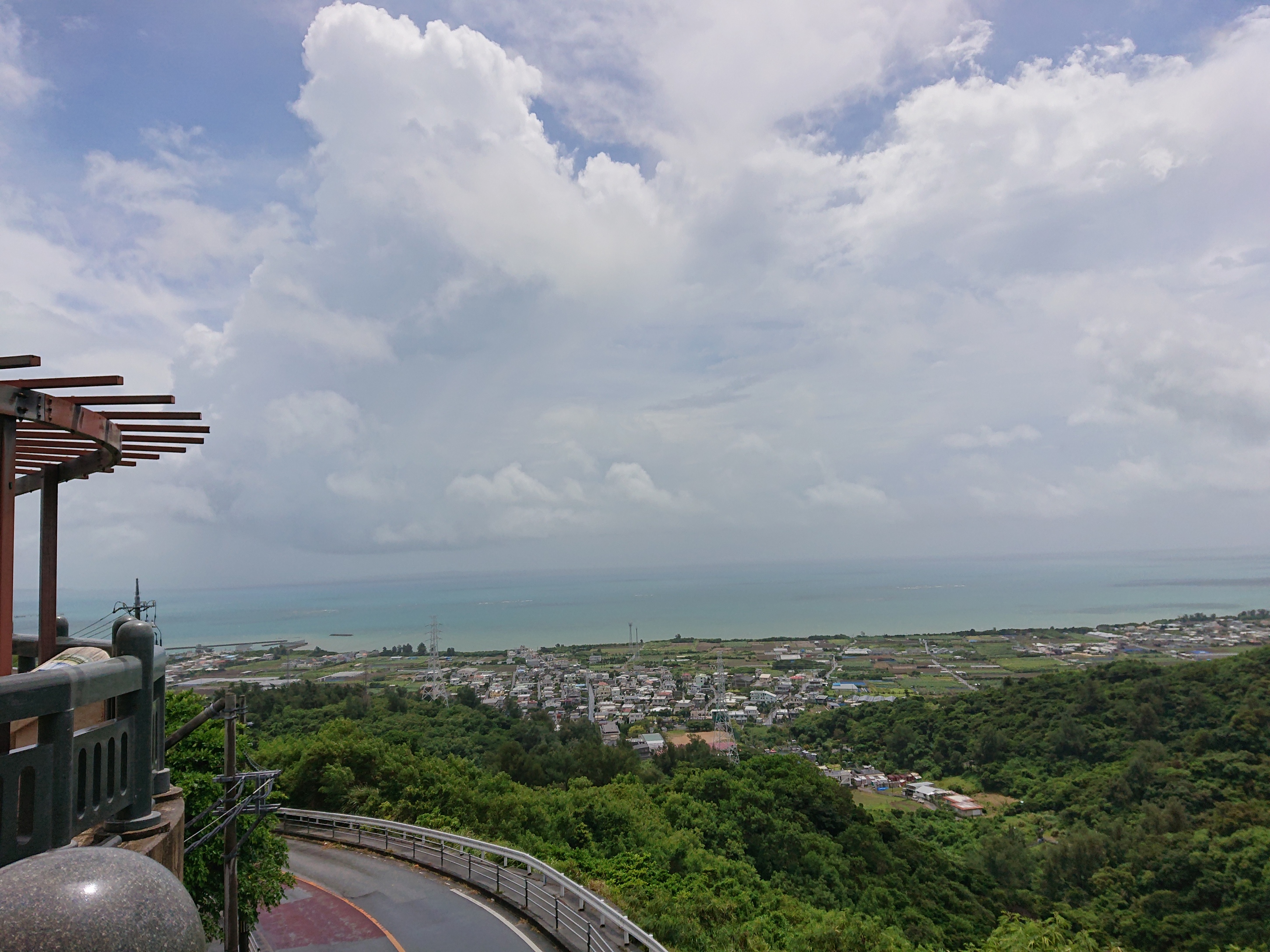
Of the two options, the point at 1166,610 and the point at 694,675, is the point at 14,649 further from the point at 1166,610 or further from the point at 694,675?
the point at 1166,610

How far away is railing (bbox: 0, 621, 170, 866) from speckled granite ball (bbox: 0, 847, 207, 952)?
1.63 metres

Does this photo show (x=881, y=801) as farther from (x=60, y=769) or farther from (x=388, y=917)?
(x=60, y=769)

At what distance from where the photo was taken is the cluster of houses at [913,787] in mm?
39625

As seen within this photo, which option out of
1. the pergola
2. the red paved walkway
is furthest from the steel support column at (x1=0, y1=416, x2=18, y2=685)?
the red paved walkway

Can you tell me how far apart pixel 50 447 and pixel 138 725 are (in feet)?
10.4

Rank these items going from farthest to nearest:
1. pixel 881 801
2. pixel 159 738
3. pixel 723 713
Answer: pixel 723 713
pixel 881 801
pixel 159 738

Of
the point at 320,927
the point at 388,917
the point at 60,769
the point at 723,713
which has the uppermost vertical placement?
the point at 60,769

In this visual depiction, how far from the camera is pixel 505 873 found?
13.8 metres

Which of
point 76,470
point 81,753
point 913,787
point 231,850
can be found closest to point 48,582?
point 76,470

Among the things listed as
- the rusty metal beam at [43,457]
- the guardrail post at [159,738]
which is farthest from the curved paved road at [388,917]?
the rusty metal beam at [43,457]

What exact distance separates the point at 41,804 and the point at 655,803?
952 inches

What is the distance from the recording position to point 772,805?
28031 millimetres

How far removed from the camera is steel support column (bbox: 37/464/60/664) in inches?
278

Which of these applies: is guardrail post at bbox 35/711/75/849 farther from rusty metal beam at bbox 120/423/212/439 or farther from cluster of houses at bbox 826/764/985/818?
cluster of houses at bbox 826/764/985/818
